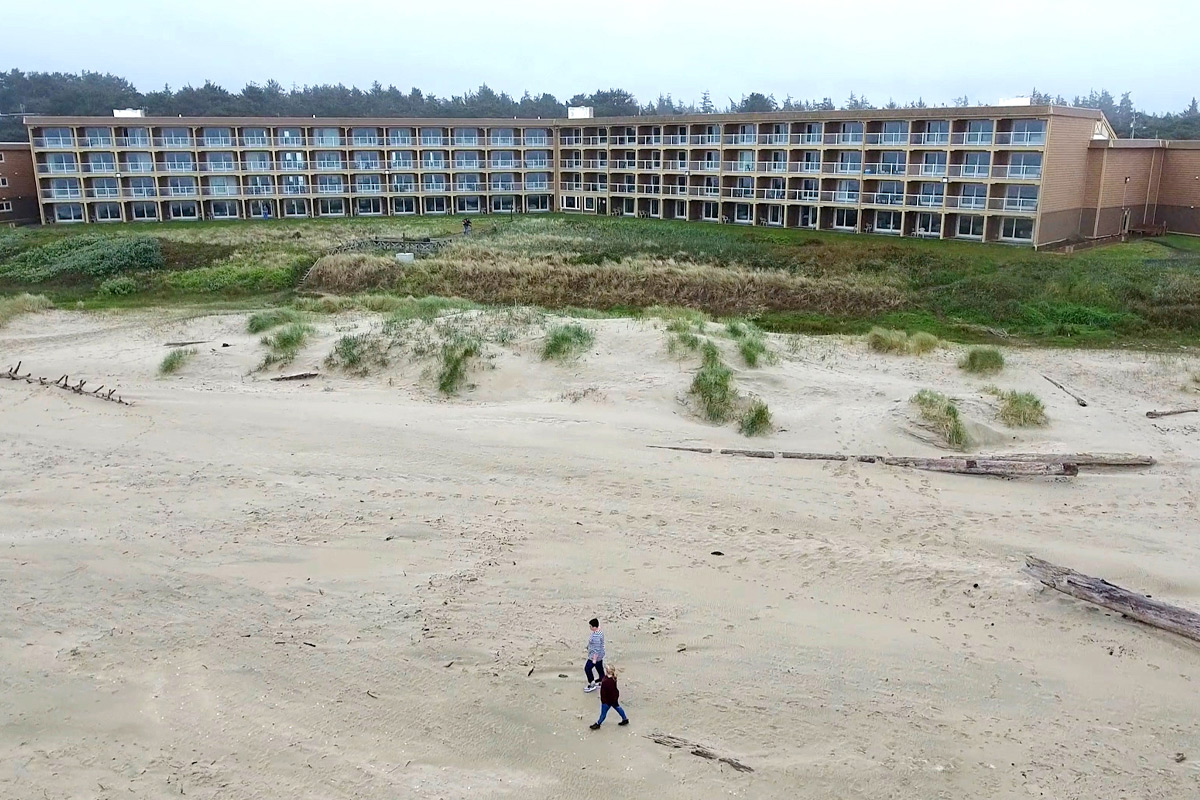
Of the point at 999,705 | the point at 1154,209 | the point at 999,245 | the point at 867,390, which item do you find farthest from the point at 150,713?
the point at 1154,209

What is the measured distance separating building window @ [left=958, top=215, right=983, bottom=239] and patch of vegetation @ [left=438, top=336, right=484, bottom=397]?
39.4m

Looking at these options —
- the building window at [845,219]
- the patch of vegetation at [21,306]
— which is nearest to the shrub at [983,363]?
the building window at [845,219]

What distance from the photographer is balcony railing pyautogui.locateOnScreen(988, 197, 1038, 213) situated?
51.5m

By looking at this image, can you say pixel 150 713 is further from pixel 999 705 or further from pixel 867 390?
pixel 867 390

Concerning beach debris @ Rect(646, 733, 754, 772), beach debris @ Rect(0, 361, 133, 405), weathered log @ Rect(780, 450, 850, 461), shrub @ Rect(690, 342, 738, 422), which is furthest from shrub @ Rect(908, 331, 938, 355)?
beach debris @ Rect(0, 361, 133, 405)

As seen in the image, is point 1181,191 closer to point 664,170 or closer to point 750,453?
point 664,170

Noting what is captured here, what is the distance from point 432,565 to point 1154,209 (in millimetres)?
57844

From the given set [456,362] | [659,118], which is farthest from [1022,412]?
[659,118]

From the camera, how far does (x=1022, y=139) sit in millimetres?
51625

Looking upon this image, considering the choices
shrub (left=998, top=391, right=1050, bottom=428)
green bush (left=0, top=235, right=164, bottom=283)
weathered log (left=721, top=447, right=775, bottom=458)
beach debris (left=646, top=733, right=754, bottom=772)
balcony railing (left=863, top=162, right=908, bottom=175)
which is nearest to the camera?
beach debris (left=646, top=733, right=754, bottom=772)

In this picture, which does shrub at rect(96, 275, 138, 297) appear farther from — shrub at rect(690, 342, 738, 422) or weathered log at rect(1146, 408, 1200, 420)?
weathered log at rect(1146, 408, 1200, 420)

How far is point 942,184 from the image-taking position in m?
56.7

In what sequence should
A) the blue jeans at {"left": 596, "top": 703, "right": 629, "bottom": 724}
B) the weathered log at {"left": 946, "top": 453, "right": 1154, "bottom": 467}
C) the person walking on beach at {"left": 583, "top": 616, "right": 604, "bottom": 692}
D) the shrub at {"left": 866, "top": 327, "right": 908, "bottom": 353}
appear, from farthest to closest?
the shrub at {"left": 866, "top": 327, "right": 908, "bottom": 353}
the weathered log at {"left": 946, "top": 453, "right": 1154, "bottom": 467}
the person walking on beach at {"left": 583, "top": 616, "right": 604, "bottom": 692}
the blue jeans at {"left": 596, "top": 703, "right": 629, "bottom": 724}

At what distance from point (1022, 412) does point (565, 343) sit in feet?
40.7
